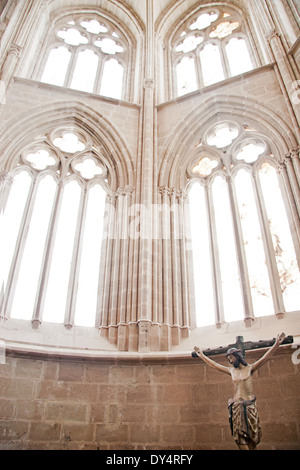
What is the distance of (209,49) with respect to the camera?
40.5ft

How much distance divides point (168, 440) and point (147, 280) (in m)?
2.45

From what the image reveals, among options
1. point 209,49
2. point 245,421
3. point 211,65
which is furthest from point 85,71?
point 245,421

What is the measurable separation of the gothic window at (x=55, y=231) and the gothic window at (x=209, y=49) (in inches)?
161

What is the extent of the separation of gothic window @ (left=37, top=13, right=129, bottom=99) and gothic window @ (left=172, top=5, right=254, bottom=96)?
1.77 meters

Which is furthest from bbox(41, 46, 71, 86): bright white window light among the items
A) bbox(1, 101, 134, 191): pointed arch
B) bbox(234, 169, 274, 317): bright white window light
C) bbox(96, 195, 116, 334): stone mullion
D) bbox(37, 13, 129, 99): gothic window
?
bbox(234, 169, 274, 317): bright white window light

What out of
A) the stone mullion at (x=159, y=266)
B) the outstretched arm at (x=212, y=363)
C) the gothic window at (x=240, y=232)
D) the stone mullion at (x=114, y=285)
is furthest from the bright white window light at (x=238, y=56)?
the outstretched arm at (x=212, y=363)

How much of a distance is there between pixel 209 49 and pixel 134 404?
1067 centimetres

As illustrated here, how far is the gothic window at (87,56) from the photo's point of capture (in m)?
11.5

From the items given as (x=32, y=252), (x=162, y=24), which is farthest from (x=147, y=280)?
(x=162, y=24)

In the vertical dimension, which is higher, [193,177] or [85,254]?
[193,177]

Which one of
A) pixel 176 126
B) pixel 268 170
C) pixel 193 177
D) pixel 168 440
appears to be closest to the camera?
pixel 168 440

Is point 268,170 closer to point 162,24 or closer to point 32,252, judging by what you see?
point 32,252

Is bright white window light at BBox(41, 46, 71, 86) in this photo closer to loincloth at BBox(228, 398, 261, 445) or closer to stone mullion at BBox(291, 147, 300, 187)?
stone mullion at BBox(291, 147, 300, 187)

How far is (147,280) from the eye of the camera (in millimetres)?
6789
